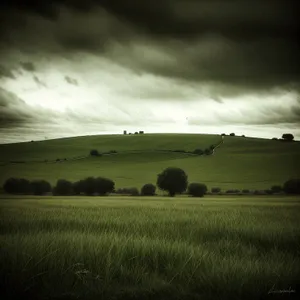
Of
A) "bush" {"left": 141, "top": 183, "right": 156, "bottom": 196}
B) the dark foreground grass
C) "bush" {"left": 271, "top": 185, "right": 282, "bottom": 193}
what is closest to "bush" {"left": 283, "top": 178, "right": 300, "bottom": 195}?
"bush" {"left": 271, "top": 185, "right": 282, "bottom": 193}

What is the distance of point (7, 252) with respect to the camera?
211 inches

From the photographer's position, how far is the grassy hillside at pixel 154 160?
59.6m

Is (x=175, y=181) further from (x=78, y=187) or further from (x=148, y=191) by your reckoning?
(x=78, y=187)

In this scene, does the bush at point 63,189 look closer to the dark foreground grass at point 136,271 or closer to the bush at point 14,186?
the bush at point 14,186

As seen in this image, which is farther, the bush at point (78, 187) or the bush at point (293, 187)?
the bush at point (293, 187)

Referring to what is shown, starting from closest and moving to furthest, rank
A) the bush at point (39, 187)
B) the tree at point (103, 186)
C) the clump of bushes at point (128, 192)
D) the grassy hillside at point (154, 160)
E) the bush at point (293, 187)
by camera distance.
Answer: the bush at point (39, 187)
the tree at point (103, 186)
the bush at point (293, 187)
the clump of bushes at point (128, 192)
the grassy hillside at point (154, 160)

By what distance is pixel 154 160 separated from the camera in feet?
262

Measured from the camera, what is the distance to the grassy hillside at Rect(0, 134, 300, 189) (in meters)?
59.6

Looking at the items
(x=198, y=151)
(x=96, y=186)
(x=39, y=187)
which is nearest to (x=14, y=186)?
(x=39, y=187)

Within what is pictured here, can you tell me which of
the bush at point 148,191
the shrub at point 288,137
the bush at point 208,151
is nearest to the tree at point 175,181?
the bush at point 148,191

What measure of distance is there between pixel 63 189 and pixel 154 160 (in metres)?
44.4

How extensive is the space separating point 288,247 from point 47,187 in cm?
3245

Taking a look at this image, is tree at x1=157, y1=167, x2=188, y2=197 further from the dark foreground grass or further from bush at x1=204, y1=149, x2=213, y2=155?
bush at x1=204, y1=149, x2=213, y2=155

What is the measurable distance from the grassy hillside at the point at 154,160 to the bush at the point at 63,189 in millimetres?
12522
